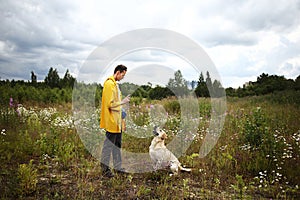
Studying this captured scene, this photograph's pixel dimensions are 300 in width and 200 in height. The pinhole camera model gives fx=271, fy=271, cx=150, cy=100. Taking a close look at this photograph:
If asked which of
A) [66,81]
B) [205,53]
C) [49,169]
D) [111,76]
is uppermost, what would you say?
[66,81]

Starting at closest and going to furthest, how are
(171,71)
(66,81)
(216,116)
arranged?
(171,71)
(216,116)
(66,81)

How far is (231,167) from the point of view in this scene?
212 inches

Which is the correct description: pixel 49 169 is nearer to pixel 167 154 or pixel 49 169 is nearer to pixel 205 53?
pixel 167 154

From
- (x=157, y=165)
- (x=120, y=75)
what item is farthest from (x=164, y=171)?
(x=120, y=75)

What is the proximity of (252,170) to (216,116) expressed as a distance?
471 cm

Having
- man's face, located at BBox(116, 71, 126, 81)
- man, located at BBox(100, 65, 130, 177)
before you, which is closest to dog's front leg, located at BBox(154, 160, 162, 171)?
man, located at BBox(100, 65, 130, 177)

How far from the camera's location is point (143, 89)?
697cm

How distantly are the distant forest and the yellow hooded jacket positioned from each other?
88cm

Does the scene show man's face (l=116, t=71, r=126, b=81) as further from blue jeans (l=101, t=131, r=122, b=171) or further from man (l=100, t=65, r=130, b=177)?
blue jeans (l=101, t=131, r=122, b=171)

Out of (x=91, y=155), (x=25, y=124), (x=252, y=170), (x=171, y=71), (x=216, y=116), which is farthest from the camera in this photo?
(x=216, y=116)

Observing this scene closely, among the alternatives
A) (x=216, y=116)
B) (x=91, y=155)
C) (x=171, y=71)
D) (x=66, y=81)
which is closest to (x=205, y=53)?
(x=171, y=71)

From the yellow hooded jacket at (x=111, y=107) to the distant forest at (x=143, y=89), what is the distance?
34.5 inches

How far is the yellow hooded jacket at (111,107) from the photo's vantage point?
15.7 ft

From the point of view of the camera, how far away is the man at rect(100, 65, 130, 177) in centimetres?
480
